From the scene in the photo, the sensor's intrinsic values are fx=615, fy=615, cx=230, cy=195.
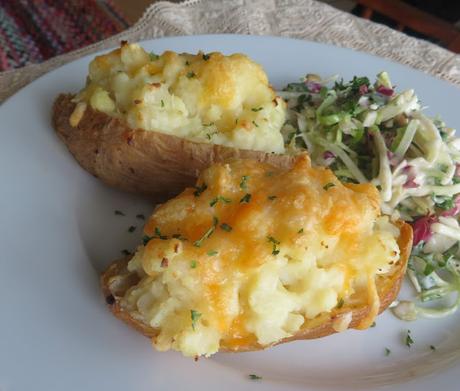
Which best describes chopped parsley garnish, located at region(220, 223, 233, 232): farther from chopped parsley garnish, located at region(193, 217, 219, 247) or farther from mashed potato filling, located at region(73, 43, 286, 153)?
mashed potato filling, located at region(73, 43, 286, 153)

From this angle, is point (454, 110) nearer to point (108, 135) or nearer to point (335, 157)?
point (335, 157)

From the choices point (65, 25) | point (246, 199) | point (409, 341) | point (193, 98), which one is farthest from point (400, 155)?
point (65, 25)

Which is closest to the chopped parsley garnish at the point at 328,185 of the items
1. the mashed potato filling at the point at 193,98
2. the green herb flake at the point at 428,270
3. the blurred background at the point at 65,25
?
the mashed potato filling at the point at 193,98

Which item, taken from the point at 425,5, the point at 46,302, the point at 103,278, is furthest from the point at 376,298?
the point at 425,5

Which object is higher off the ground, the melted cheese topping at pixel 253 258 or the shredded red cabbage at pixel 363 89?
the melted cheese topping at pixel 253 258

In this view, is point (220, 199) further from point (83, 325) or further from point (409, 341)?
point (409, 341)

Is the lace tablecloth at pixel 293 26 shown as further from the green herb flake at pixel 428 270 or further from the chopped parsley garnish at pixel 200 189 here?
the chopped parsley garnish at pixel 200 189
